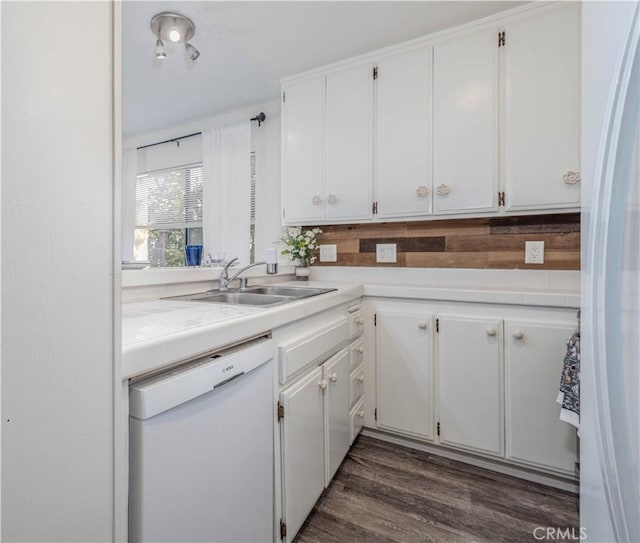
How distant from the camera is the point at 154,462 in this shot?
66 cm

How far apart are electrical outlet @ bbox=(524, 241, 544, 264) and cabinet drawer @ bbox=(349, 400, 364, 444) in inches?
50.4

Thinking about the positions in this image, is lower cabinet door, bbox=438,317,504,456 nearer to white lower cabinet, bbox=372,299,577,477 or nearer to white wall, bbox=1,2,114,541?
white lower cabinet, bbox=372,299,577,477

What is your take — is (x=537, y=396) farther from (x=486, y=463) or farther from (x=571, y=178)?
(x=571, y=178)

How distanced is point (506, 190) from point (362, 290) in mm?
938

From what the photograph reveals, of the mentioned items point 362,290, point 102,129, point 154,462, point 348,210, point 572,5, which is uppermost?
point 572,5

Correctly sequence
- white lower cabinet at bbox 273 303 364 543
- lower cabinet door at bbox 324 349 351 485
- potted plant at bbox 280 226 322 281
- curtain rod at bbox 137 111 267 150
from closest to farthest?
white lower cabinet at bbox 273 303 364 543, lower cabinet door at bbox 324 349 351 485, potted plant at bbox 280 226 322 281, curtain rod at bbox 137 111 267 150

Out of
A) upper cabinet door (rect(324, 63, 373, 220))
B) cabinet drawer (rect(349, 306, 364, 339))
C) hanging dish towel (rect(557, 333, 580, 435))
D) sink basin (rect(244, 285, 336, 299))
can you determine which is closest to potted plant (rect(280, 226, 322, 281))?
upper cabinet door (rect(324, 63, 373, 220))

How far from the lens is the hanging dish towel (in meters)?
1.21

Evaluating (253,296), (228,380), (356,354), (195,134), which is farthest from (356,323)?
(195,134)

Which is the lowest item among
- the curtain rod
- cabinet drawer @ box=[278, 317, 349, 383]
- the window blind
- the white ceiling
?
cabinet drawer @ box=[278, 317, 349, 383]

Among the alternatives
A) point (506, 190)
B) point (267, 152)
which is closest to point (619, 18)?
point (506, 190)

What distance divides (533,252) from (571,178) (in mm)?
455

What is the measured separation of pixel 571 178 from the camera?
1.61m

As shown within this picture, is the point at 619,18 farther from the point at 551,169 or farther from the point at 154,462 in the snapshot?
the point at 551,169
